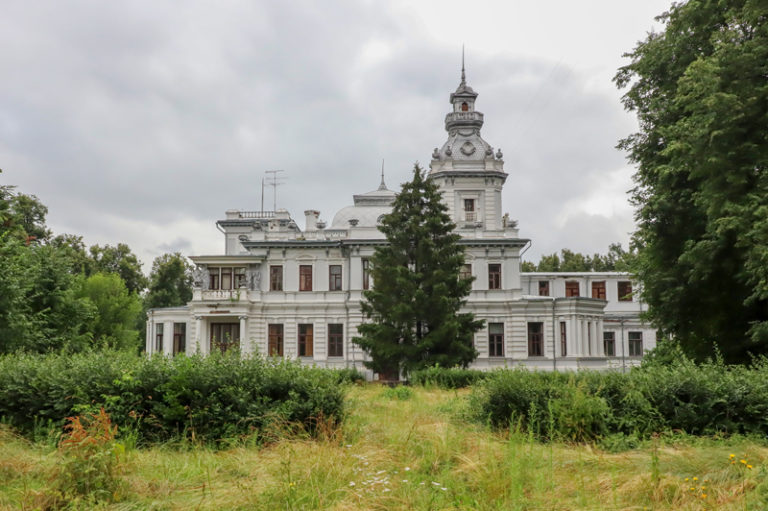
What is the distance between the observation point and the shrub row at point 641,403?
34.9ft

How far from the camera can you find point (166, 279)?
6384cm

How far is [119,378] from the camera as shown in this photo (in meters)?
11.0

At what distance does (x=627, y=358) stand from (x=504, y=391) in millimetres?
39901

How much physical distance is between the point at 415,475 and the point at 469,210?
36.9m

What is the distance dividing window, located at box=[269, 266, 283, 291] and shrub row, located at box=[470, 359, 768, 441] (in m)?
32.0

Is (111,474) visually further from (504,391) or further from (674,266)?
(674,266)

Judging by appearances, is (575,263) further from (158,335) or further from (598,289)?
→ (158,335)

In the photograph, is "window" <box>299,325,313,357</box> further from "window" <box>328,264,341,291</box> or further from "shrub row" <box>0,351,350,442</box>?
"shrub row" <box>0,351,350,442</box>

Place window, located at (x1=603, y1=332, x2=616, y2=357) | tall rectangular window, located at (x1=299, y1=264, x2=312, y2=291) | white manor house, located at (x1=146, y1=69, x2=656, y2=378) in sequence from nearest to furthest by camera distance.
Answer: white manor house, located at (x1=146, y1=69, x2=656, y2=378)
tall rectangular window, located at (x1=299, y1=264, x2=312, y2=291)
window, located at (x1=603, y1=332, x2=616, y2=357)

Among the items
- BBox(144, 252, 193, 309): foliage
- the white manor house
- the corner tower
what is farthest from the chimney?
BBox(144, 252, 193, 309): foliage

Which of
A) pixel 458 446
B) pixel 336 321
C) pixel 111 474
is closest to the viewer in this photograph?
pixel 111 474

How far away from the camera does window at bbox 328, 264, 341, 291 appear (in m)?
42.5

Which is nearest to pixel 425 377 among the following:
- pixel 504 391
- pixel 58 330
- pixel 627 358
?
pixel 504 391

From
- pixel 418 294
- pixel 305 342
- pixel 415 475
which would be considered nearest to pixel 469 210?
pixel 305 342
